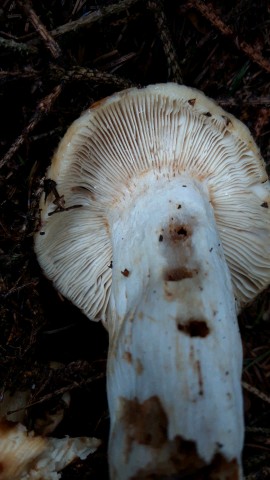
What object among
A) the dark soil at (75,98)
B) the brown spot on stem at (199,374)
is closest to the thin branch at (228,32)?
the dark soil at (75,98)

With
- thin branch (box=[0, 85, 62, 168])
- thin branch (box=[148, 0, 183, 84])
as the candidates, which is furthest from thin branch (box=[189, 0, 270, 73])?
thin branch (box=[0, 85, 62, 168])

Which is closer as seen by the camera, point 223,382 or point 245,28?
point 223,382

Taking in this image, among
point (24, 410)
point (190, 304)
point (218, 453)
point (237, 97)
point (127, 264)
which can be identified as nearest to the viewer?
point (218, 453)

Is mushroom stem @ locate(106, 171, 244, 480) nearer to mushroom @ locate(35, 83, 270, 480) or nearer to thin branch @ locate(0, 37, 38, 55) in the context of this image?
mushroom @ locate(35, 83, 270, 480)

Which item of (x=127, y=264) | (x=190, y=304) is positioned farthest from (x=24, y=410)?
(x=190, y=304)

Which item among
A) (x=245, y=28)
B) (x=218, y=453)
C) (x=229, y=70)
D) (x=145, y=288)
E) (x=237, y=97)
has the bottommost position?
(x=218, y=453)

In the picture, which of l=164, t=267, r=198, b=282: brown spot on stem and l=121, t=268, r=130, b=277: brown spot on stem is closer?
l=164, t=267, r=198, b=282: brown spot on stem

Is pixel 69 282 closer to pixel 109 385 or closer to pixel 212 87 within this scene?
pixel 109 385
